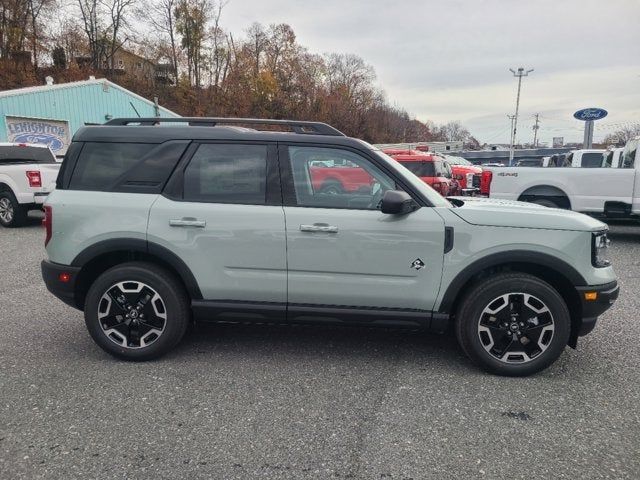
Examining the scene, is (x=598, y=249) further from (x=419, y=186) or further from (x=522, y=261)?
(x=419, y=186)

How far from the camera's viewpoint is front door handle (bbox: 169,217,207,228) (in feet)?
11.5

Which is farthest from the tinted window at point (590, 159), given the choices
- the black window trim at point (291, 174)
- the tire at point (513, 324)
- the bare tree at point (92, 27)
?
the bare tree at point (92, 27)

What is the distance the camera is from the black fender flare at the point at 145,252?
11.6 ft

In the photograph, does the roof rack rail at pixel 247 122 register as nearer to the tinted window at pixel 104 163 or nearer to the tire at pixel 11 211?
the tinted window at pixel 104 163

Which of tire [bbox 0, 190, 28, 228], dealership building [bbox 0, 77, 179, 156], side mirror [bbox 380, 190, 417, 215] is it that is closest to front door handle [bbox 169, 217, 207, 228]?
side mirror [bbox 380, 190, 417, 215]

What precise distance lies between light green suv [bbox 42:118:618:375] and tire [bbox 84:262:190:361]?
0.04 feet

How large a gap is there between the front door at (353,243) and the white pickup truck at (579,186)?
658 cm

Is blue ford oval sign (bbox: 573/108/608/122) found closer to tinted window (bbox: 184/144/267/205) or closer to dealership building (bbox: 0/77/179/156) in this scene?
dealership building (bbox: 0/77/179/156)

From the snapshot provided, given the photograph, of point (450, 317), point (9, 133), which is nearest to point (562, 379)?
point (450, 317)

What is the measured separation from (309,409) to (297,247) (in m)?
1.16

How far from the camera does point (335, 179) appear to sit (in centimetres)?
360

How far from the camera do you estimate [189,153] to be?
364cm

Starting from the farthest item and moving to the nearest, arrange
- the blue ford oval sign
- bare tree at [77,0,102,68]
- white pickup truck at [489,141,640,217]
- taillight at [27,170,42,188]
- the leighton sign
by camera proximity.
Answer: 1. bare tree at [77,0,102,68]
2. the blue ford oval sign
3. the leighton sign
4. taillight at [27,170,42,188]
5. white pickup truck at [489,141,640,217]

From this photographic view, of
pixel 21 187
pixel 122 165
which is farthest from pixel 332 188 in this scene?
pixel 21 187
